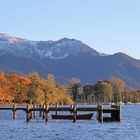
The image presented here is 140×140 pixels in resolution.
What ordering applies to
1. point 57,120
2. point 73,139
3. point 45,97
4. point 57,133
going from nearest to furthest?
point 73,139
point 57,133
point 57,120
point 45,97

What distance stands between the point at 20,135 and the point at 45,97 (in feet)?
423

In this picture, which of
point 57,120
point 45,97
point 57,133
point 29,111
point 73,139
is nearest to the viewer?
point 73,139

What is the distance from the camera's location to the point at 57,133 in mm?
71750

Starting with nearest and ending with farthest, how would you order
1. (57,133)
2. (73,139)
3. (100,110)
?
(73,139)
(57,133)
(100,110)

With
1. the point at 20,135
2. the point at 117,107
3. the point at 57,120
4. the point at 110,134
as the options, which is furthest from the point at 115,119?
the point at 20,135

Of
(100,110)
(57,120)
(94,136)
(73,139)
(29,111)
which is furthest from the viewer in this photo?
(57,120)

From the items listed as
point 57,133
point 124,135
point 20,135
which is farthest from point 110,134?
point 20,135

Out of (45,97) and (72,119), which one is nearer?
(72,119)

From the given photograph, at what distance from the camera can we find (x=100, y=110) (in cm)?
9138

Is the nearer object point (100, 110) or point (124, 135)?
point (124, 135)

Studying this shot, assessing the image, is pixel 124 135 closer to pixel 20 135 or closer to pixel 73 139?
pixel 73 139

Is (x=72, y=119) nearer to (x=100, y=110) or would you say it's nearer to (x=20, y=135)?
(x=100, y=110)

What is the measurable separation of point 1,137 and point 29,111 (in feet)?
107

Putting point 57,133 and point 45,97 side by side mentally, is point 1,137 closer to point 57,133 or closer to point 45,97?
point 57,133
